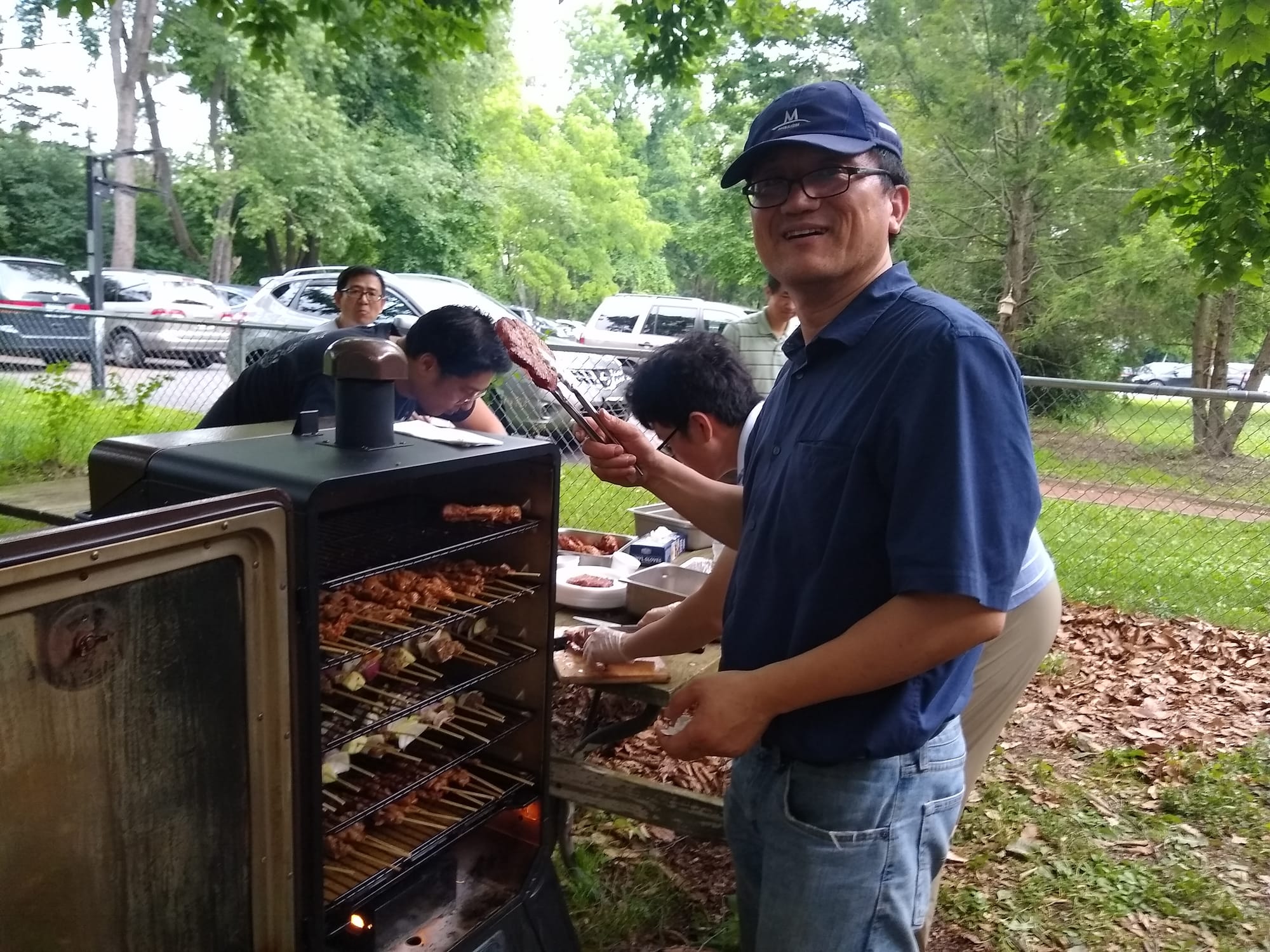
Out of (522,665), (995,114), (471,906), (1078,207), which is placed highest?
(995,114)

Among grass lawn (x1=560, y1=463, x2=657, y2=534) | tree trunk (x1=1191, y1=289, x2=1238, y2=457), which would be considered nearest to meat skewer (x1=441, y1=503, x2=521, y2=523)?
grass lawn (x1=560, y1=463, x2=657, y2=534)

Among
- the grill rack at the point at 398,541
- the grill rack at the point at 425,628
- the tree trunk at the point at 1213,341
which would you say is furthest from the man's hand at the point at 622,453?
the tree trunk at the point at 1213,341

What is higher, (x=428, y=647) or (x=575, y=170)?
(x=575, y=170)

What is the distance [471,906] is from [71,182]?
107 ft

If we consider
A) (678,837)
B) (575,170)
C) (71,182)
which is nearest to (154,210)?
(71,182)

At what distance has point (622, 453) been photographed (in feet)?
7.07

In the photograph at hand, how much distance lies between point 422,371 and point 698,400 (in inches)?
49.2

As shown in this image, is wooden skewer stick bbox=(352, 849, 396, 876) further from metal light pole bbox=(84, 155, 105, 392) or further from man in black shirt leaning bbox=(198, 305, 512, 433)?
metal light pole bbox=(84, 155, 105, 392)

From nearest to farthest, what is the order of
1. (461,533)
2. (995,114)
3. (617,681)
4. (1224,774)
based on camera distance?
(461,533), (617,681), (1224,774), (995,114)

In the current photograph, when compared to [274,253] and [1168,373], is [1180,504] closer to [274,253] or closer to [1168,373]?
[1168,373]

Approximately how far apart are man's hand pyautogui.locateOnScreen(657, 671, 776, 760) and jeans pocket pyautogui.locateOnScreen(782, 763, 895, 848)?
14 centimetres

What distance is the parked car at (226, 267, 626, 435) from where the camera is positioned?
21.1 feet

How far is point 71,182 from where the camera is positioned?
1103 inches

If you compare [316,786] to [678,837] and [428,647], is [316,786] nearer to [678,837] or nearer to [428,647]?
[428,647]
